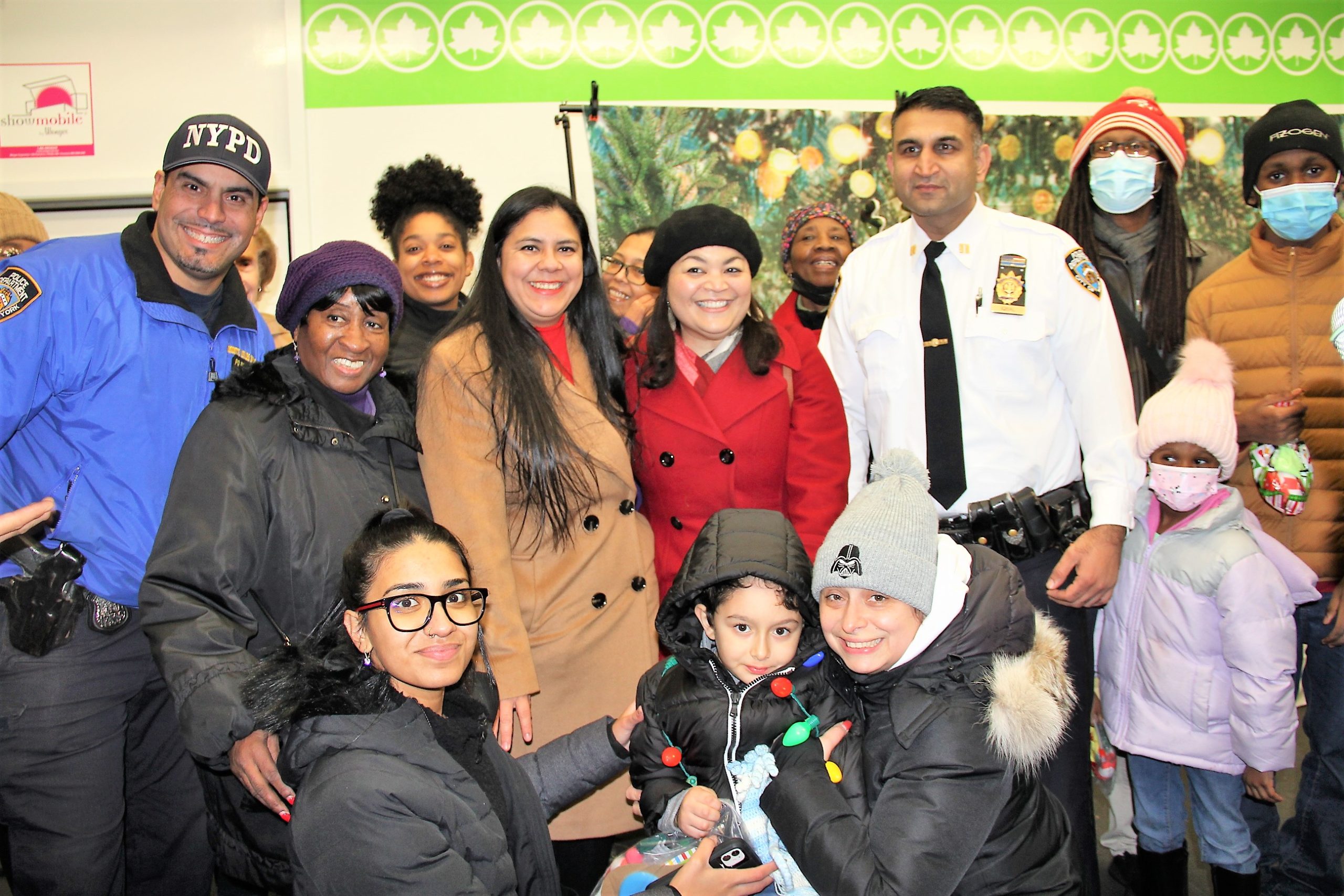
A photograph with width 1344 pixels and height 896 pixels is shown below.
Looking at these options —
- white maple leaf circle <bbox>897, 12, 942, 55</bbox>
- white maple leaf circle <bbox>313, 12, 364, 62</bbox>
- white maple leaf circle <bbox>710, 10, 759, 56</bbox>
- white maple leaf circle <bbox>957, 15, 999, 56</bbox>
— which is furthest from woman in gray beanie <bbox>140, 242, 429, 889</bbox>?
white maple leaf circle <bbox>957, 15, 999, 56</bbox>

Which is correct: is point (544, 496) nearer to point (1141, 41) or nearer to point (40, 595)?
point (40, 595)

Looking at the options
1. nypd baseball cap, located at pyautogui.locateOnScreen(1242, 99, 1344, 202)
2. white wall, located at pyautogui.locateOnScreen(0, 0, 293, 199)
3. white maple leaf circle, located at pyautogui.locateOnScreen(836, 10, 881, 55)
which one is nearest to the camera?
nypd baseball cap, located at pyautogui.locateOnScreen(1242, 99, 1344, 202)

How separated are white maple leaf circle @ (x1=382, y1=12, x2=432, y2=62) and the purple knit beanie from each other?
3242mm

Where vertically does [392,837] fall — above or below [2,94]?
below

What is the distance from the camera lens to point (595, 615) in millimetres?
2732

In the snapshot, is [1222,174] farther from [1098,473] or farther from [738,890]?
[738,890]

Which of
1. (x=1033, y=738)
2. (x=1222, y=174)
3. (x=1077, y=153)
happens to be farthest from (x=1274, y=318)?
(x=1222, y=174)

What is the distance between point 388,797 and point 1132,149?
10.1ft

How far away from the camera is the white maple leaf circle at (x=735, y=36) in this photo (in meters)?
5.46

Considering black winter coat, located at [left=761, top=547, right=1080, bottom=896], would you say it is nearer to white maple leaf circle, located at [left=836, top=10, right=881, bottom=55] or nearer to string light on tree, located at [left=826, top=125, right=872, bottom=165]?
string light on tree, located at [left=826, top=125, right=872, bottom=165]

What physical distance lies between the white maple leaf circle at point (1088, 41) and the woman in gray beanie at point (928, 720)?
4.52 m

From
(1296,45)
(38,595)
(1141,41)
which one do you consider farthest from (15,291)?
(1296,45)

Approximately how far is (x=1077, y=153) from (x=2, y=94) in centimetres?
552

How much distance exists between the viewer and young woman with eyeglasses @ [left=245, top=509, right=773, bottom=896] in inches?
65.6
